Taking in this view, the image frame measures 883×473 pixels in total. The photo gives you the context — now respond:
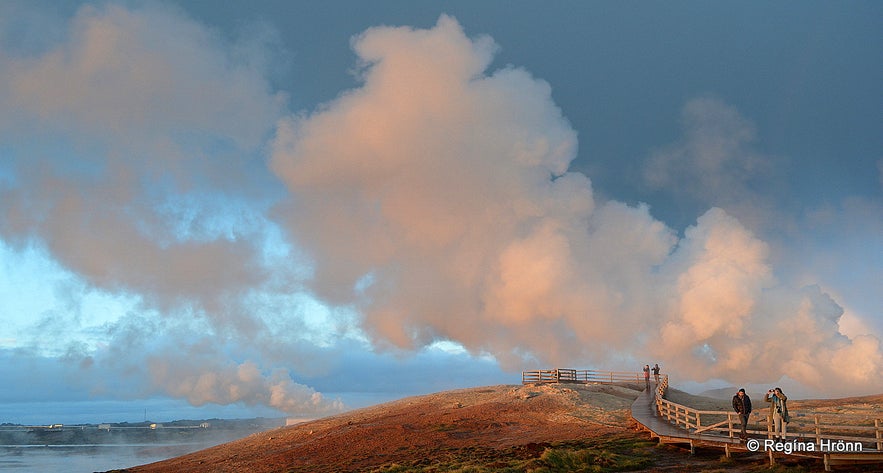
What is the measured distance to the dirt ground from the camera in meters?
33.9

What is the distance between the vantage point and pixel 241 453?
44594 mm

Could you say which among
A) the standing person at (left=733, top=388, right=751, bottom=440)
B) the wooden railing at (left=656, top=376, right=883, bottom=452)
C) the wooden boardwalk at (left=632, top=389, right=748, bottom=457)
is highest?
the standing person at (left=733, top=388, right=751, bottom=440)

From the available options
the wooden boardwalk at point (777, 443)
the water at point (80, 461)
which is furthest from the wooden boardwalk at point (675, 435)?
the water at point (80, 461)

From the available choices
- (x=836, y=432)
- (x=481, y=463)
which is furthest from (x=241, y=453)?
(x=836, y=432)

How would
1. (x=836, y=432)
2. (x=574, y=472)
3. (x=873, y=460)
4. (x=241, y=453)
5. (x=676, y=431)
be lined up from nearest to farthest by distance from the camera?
(x=873, y=460) → (x=574, y=472) → (x=676, y=431) → (x=836, y=432) → (x=241, y=453)

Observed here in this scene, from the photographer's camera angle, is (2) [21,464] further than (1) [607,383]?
Yes

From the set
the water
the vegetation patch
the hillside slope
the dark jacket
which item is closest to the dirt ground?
the hillside slope

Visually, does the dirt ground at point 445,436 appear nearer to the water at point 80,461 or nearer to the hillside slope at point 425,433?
the hillside slope at point 425,433

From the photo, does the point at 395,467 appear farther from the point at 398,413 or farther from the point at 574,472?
the point at 398,413

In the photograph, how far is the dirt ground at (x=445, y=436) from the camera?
33.9 meters

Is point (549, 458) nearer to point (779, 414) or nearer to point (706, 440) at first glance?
point (706, 440)

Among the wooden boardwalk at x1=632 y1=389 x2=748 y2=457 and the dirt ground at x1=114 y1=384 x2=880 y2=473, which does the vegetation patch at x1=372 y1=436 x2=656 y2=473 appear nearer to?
the dirt ground at x1=114 y1=384 x2=880 y2=473

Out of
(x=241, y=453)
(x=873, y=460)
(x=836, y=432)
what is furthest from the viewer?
(x=241, y=453)

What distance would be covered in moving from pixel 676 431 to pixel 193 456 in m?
34.1
